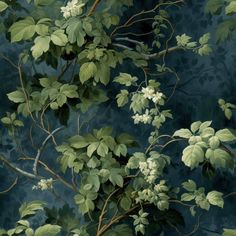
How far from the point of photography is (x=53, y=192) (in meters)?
2.32

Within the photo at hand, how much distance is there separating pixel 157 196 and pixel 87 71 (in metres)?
0.46

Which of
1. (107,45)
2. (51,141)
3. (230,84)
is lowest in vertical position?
(51,141)

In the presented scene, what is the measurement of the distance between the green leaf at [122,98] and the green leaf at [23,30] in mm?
349

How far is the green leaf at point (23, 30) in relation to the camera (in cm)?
207

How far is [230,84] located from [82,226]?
0.71 m

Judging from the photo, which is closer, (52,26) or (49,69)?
(52,26)

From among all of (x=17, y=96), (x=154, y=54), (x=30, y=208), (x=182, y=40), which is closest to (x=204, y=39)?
(x=182, y=40)

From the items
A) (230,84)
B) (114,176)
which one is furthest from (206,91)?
(114,176)

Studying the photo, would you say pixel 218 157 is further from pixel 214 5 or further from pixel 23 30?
pixel 23 30

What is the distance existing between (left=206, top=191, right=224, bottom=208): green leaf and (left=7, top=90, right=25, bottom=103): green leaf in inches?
28.5

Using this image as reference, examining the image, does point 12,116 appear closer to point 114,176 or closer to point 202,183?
point 114,176

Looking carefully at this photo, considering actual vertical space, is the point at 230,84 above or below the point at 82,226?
above

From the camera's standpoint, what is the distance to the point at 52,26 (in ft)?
7.11

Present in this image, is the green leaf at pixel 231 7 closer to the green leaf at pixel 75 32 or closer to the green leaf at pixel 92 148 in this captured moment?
the green leaf at pixel 75 32
